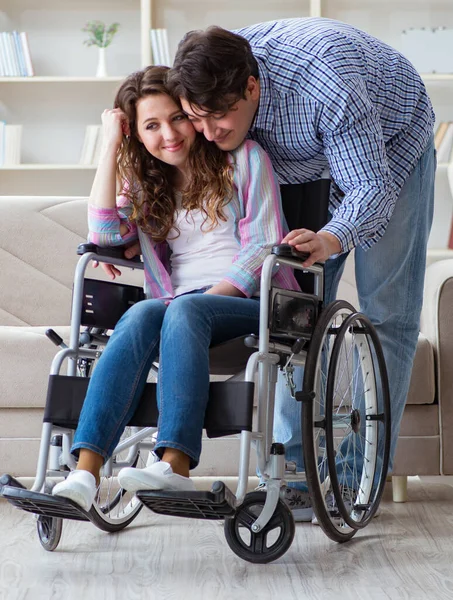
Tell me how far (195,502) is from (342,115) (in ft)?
2.47

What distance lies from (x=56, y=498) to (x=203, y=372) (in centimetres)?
31

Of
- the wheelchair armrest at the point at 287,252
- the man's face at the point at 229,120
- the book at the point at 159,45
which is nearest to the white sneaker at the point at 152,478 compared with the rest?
the wheelchair armrest at the point at 287,252

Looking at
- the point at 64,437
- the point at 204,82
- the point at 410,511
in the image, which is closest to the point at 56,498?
the point at 64,437

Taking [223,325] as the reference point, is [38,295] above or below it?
below

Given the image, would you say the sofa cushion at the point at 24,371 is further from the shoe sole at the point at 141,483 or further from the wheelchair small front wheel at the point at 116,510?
the shoe sole at the point at 141,483

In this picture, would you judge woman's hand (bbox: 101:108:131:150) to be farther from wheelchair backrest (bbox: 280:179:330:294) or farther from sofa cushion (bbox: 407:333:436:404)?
sofa cushion (bbox: 407:333:436:404)

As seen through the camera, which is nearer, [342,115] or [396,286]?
[342,115]

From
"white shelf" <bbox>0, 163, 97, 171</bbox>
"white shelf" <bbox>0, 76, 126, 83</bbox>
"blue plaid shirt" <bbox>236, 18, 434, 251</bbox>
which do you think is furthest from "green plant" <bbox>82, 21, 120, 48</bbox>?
"blue plaid shirt" <bbox>236, 18, 434, 251</bbox>

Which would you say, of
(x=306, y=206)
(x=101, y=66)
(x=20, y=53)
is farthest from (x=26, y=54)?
(x=306, y=206)

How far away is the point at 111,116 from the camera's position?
5.53 feet

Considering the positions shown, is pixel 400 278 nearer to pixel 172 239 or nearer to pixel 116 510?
pixel 172 239

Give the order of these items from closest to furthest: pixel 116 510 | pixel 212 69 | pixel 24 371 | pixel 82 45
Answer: pixel 212 69 < pixel 116 510 < pixel 24 371 < pixel 82 45

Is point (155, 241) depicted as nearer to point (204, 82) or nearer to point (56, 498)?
point (204, 82)

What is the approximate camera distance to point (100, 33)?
3887 millimetres
